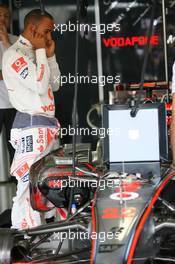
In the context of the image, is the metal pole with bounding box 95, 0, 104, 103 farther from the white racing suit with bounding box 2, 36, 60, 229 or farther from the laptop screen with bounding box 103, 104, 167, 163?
the laptop screen with bounding box 103, 104, 167, 163

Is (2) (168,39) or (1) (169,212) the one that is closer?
(1) (169,212)

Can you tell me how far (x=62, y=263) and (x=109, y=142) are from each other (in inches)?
19.5

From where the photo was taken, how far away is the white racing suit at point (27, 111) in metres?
3.31

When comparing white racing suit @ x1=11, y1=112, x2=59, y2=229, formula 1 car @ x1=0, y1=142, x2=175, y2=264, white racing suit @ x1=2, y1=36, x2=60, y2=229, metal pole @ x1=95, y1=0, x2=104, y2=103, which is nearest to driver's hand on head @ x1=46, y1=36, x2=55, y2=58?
white racing suit @ x1=2, y1=36, x2=60, y2=229

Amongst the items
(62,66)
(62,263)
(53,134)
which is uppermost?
(62,66)

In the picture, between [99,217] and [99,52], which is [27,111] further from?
[99,52]

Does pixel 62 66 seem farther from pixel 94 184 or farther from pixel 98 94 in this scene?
pixel 94 184

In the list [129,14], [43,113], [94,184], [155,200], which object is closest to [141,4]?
[129,14]

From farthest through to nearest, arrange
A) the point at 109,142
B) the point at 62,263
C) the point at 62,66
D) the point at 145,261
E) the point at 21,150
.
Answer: the point at 62,66 → the point at 21,150 → the point at 109,142 → the point at 62,263 → the point at 145,261

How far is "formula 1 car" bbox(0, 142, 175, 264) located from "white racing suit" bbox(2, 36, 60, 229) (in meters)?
0.34

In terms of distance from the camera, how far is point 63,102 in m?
5.80

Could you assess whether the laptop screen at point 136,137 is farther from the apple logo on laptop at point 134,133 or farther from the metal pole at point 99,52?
the metal pole at point 99,52

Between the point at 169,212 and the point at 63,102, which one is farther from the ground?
the point at 63,102

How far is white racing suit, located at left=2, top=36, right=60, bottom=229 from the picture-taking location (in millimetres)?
→ 3314
